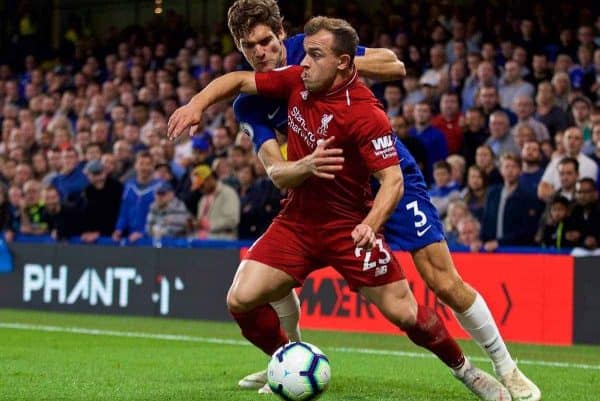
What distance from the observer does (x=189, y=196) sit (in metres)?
15.3

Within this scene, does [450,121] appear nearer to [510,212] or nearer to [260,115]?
[510,212]

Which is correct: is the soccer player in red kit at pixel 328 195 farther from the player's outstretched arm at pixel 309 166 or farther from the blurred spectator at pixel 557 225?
the blurred spectator at pixel 557 225

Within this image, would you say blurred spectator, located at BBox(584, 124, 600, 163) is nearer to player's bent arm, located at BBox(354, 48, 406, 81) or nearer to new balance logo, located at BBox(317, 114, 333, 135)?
player's bent arm, located at BBox(354, 48, 406, 81)

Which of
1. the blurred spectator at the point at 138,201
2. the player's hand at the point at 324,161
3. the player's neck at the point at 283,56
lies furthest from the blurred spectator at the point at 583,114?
the player's hand at the point at 324,161

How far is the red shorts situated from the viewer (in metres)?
6.92

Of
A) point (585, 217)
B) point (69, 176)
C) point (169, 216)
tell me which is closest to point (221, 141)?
point (169, 216)

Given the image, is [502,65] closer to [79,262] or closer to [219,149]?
[219,149]

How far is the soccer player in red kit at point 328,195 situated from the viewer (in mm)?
6664

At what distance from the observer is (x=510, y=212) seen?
40.8 ft

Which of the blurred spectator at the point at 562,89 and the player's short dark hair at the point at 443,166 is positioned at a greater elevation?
the blurred spectator at the point at 562,89

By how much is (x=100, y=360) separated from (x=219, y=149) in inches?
257

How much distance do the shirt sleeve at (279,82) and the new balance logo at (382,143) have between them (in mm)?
634

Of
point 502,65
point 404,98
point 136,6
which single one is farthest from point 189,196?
point 136,6

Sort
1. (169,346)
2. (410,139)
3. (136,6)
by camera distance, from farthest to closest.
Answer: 1. (136,6)
2. (410,139)
3. (169,346)
